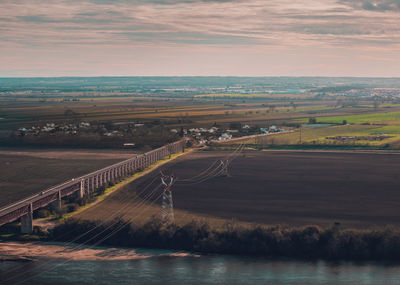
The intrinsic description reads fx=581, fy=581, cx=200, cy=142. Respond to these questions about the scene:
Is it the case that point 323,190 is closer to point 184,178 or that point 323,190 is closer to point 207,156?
point 184,178

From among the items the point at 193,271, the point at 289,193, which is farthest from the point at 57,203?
the point at 289,193

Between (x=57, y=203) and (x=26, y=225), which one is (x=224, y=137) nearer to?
(x=57, y=203)

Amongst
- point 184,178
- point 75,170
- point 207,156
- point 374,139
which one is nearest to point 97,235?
point 184,178

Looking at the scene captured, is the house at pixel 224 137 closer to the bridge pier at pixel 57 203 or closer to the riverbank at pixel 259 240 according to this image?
the bridge pier at pixel 57 203

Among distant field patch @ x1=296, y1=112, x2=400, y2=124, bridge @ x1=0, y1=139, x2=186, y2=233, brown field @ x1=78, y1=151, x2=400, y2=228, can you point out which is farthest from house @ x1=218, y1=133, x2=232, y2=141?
distant field patch @ x1=296, y1=112, x2=400, y2=124

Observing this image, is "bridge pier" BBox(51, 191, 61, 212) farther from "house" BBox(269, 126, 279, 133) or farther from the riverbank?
"house" BBox(269, 126, 279, 133)

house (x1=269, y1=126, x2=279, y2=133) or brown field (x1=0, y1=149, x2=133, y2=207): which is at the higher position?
house (x1=269, y1=126, x2=279, y2=133)

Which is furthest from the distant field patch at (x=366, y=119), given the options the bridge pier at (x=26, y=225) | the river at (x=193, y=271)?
the bridge pier at (x=26, y=225)

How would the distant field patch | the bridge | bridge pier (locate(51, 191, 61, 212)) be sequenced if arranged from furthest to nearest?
the distant field patch → bridge pier (locate(51, 191, 61, 212)) → the bridge
